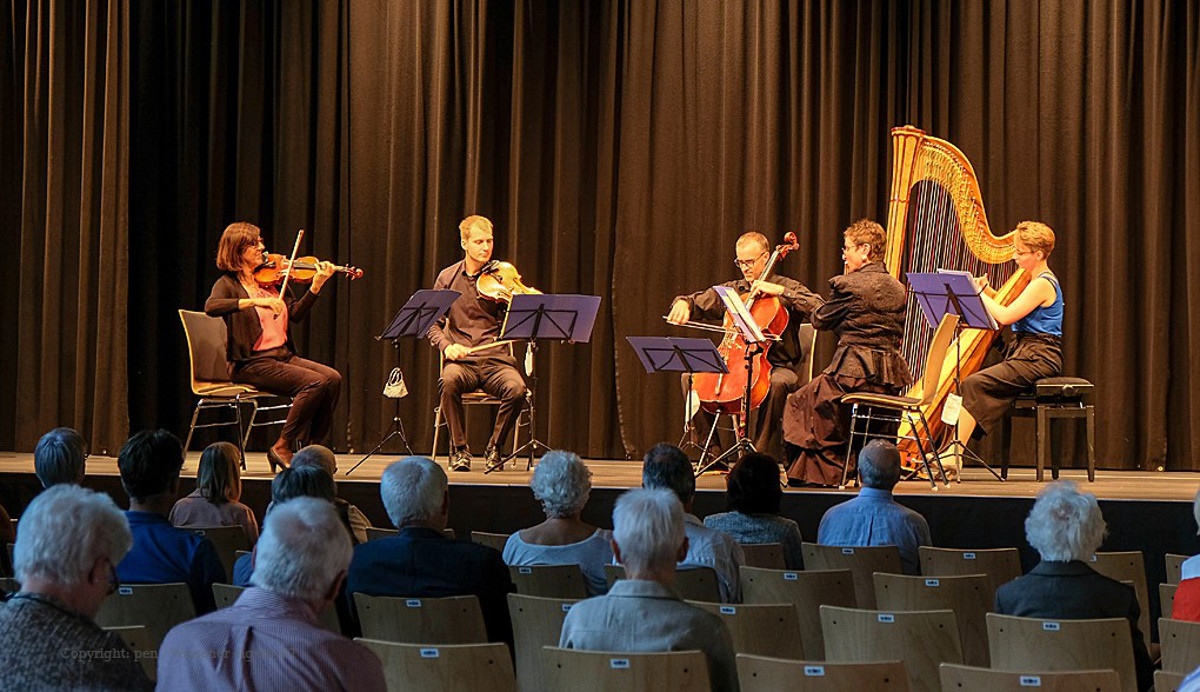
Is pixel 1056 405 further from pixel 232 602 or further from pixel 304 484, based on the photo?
pixel 232 602

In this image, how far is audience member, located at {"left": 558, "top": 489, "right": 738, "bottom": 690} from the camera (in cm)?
283

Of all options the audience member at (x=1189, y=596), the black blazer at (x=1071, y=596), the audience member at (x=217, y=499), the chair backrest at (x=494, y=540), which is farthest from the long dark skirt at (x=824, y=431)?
the black blazer at (x=1071, y=596)

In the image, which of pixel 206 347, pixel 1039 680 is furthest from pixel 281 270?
pixel 1039 680

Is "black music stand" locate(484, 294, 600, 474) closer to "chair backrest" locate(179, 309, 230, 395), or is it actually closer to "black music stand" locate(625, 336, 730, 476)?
"black music stand" locate(625, 336, 730, 476)

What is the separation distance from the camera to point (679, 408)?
9445 millimetres

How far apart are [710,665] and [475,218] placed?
5802 mm

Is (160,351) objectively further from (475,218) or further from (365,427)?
(475,218)

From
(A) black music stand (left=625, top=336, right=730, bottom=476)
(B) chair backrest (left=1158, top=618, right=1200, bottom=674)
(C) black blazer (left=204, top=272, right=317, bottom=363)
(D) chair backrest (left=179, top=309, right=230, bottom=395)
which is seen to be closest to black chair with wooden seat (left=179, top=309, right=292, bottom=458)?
(D) chair backrest (left=179, top=309, right=230, bottom=395)

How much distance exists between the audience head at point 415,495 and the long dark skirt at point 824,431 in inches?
150

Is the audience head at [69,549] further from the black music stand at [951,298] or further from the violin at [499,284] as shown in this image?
the violin at [499,284]

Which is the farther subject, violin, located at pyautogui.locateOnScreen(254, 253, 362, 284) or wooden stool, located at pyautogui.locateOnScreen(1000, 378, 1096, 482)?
violin, located at pyautogui.locateOnScreen(254, 253, 362, 284)

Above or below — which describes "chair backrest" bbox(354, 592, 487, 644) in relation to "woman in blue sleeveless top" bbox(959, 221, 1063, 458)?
below

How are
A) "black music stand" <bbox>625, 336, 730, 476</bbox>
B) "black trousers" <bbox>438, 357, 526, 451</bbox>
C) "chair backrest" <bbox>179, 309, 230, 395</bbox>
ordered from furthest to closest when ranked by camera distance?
"black trousers" <bbox>438, 357, 526, 451</bbox> → "chair backrest" <bbox>179, 309, 230, 395</bbox> → "black music stand" <bbox>625, 336, 730, 476</bbox>

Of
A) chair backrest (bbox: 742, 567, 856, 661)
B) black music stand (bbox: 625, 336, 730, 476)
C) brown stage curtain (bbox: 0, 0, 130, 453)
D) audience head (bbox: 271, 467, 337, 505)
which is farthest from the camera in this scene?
brown stage curtain (bbox: 0, 0, 130, 453)
